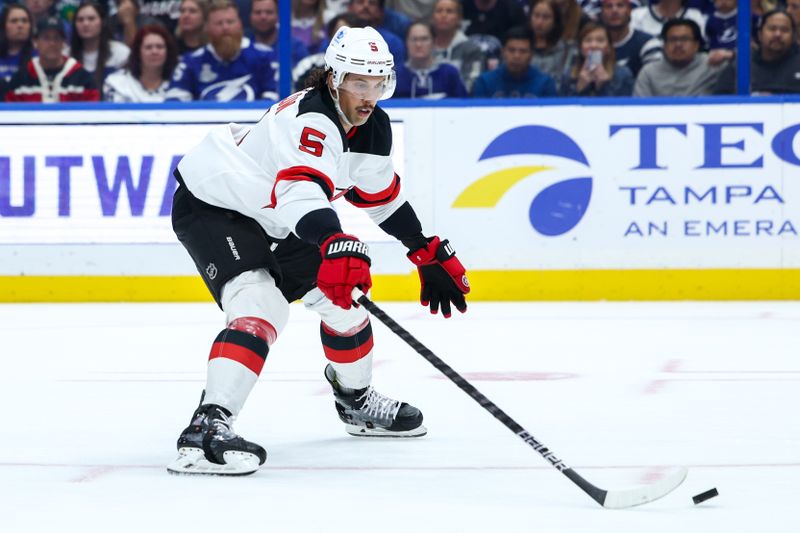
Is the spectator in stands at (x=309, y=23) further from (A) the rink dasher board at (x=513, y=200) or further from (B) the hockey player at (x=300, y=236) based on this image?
(B) the hockey player at (x=300, y=236)

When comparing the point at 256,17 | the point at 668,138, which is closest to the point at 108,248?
the point at 256,17

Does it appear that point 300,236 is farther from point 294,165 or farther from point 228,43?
point 228,43

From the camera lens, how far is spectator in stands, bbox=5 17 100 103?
289 inches

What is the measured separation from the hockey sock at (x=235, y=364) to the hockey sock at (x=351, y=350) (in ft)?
1.32

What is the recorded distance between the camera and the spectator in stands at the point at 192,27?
7379 millimetres

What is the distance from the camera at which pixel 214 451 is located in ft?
9.05

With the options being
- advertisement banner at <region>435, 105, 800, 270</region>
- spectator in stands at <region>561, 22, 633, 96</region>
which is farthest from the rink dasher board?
spectator in stands at <region>561, 22, 633, 96</region>

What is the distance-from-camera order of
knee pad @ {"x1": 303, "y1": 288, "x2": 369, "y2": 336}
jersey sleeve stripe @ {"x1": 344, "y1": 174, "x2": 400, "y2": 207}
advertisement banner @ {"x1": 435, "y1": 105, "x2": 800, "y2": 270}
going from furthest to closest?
advertisement banner @ {"x1": 435, "y1": 105, "x2": 800, "y2": 270} < jersey sleeve stripe @ {"x1": 344, "y1": 174, "x2": 400, "y2": 207} < knee pad @ {"x1": 303, "y1": 288, "x2": 369, "y2": 336}

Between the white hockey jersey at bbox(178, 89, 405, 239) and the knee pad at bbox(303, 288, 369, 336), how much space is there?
187mm

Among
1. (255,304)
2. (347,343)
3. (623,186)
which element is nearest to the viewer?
(255,304)

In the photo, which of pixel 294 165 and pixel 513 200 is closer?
pixel 294 165

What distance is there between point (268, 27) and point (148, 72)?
0.71 m

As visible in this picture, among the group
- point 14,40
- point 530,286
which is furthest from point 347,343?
point 14,40

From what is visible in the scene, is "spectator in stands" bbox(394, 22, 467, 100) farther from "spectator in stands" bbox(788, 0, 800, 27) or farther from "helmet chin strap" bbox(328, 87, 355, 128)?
"helmet chin strap" bbox(328, 87, 355, 128)
